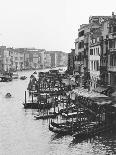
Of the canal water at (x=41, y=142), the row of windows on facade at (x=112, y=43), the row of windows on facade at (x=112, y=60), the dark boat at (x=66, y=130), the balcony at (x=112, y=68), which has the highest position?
the row of windows on facade at (x=112, y=43)

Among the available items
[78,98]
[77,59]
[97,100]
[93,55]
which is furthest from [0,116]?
[77,59]

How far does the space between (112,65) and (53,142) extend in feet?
56.6

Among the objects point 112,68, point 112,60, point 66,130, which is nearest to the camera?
point 66,130

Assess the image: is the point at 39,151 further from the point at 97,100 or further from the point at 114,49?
the point at 114,49

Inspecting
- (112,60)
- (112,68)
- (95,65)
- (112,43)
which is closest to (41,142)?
(112,68)

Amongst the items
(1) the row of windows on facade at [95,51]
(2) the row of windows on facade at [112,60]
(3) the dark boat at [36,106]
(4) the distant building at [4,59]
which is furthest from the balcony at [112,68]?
(4) the distant building at [4,59]

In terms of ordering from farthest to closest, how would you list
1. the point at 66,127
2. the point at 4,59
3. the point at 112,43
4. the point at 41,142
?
the point at 4,59 < the point at 112,43 < the point at 66,127 < the point at 41,142

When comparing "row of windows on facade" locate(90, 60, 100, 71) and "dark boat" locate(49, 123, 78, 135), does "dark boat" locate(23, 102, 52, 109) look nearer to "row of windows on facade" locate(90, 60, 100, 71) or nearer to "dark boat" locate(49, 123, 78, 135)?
"row of windows on facade" locate(90, 60, 100, 71)

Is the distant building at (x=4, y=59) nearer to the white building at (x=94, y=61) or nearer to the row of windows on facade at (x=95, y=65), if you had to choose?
the white building at (x=94, y=61)

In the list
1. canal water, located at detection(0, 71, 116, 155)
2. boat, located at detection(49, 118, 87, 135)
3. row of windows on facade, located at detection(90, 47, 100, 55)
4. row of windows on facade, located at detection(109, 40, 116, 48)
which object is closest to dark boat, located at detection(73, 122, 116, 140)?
canal water, located at detection(0, 71, 116, 155)

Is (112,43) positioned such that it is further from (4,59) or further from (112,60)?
(4,59)

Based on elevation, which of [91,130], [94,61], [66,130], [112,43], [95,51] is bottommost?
[66,130]

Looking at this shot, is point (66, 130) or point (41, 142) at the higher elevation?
point (66, 130)

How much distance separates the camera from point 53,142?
36.0 m
